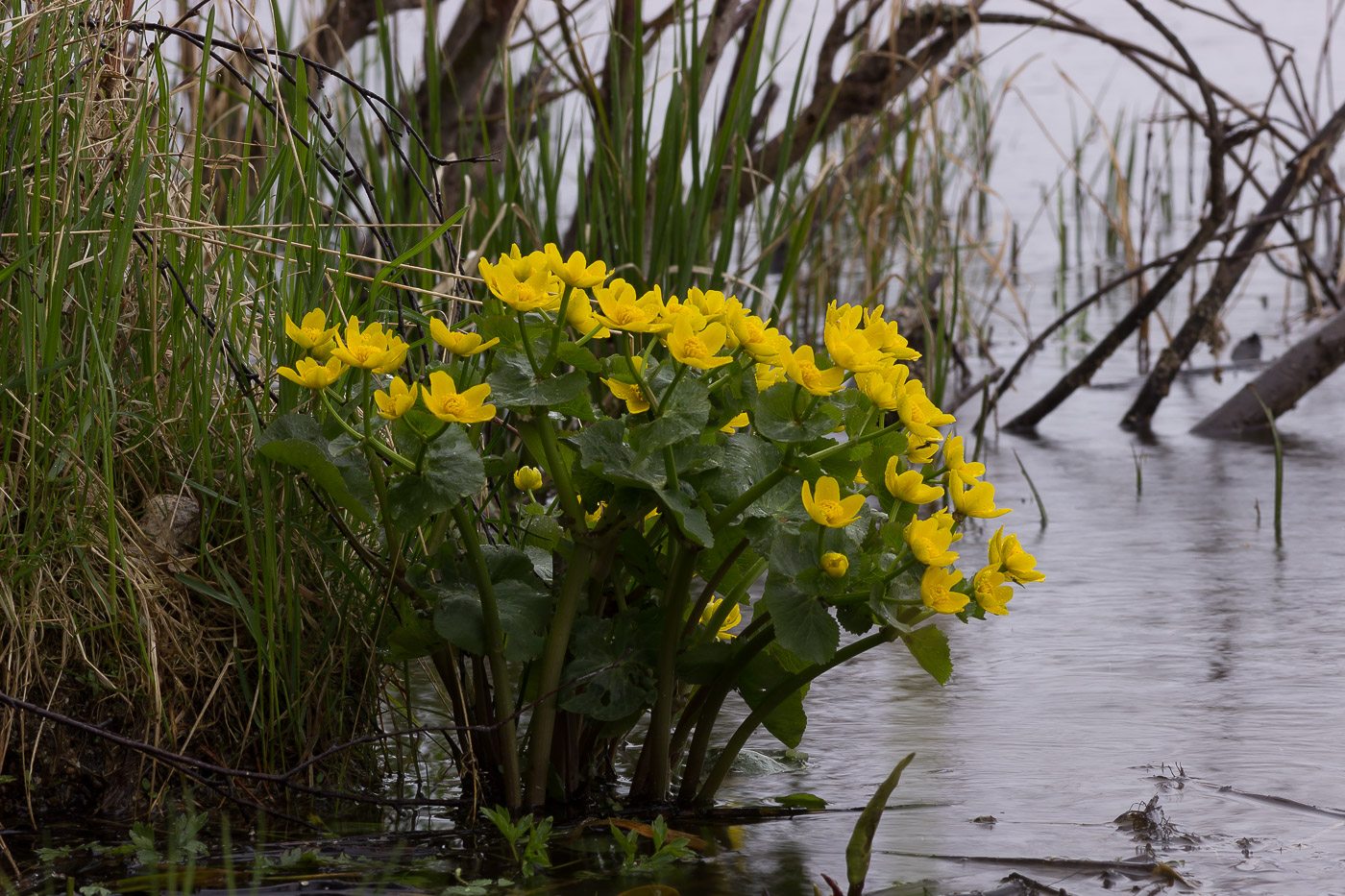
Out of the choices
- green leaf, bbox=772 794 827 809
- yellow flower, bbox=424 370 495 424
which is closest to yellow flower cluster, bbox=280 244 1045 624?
yellow flower, bbox=424 370 495 424

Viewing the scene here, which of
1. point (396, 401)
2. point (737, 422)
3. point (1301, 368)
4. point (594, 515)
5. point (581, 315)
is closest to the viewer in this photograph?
point (396, 401)

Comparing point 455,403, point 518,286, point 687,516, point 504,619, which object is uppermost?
point 518,286

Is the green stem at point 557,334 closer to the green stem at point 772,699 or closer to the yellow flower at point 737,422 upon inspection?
the yellow flower at point 737,422

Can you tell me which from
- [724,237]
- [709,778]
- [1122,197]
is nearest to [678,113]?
[724,237]

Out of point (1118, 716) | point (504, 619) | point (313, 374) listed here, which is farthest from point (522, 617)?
point (1118, 716)

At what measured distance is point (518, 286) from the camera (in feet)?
4.57

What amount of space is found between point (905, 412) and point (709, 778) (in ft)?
1.58

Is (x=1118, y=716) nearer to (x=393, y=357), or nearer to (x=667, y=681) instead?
(x=667, y=681)

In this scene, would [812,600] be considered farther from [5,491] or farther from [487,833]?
[5,491]

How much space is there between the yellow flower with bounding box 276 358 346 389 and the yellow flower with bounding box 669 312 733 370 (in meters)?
0.34

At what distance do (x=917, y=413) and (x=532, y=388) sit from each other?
15.6 inches

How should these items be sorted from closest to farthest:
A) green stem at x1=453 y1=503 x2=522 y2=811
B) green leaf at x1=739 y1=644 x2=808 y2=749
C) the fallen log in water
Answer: green stem at x1=453 y1=503 x2=522 y2=811 < green leaf at x1=739 y1=644 x2=808 y2=749 < the fallen log in water

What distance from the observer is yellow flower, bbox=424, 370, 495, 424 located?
1.35 m

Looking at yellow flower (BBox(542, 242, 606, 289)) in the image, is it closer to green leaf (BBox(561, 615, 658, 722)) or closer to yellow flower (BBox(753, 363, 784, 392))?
yellow flower (BBox(753, 363, 784, 392))
